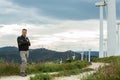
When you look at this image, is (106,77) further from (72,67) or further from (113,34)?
(113,34)

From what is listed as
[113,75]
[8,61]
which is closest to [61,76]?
[8,61]

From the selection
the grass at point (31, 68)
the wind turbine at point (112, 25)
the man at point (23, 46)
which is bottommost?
the grass at point (31, 68)

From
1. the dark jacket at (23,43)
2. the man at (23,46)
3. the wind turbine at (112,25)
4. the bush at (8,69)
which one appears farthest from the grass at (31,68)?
the wind turbine at (112,25)

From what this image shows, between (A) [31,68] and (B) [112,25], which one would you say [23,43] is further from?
(B) [112,25]

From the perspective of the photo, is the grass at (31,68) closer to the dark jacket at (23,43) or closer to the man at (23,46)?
the man at (23,46)

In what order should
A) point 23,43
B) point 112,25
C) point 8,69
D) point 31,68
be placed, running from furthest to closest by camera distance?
point 112,25 < point 31,68 < point 8,69 < point 23,43

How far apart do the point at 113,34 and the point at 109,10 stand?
86.8 inches

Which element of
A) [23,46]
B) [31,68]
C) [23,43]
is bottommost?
[31,68]

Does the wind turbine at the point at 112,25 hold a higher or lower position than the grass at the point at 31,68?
higher

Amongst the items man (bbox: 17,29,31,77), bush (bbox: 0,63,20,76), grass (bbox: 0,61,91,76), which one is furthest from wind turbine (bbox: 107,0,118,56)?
man (bbox: 17,29,31,77)

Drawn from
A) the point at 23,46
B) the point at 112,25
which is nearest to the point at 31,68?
the point at 23,46

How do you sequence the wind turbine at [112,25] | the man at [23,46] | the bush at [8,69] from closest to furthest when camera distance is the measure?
1. the man at [23,46]
2. the bush at [8,69]
3. the wind turbine at [112,25]

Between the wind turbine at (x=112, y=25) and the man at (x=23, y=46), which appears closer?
the man at (x=23, y=46)

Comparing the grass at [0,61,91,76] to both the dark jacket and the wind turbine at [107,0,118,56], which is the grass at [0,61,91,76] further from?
the wind turbine at [107,0,118,56]
